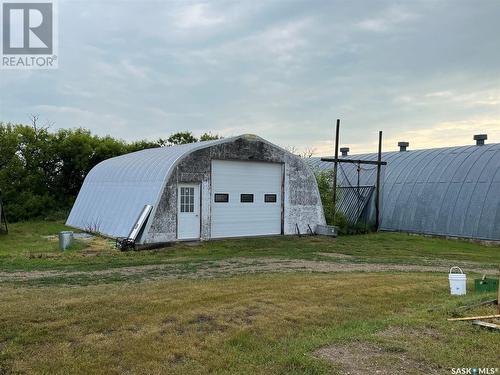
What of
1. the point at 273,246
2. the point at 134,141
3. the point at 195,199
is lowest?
the point at 273,246

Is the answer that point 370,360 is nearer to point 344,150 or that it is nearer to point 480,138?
point 480,138

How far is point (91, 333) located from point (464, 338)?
438 centimetres

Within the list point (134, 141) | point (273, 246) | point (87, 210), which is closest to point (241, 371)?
point (273, 246)

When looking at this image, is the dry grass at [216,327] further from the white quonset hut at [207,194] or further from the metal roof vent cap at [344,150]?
the metal roof vent cap at [344,150]

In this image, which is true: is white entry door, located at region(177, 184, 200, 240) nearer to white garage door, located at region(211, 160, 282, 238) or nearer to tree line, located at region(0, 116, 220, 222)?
white garage door, located at region(211, 160, 282, 238)

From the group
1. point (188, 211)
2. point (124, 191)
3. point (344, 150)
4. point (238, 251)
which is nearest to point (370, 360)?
point (238, 251)

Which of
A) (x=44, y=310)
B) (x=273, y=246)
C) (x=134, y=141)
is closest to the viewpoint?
(x=44, y=310)

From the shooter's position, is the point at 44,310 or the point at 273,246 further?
the point at 273,246

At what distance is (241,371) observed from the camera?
4445mm

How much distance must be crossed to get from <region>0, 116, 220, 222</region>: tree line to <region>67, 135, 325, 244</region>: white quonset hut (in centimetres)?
624

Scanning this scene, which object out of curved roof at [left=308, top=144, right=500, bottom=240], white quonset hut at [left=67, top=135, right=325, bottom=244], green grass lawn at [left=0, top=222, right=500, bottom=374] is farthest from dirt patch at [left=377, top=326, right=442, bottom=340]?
curved roof at [left=308, top=144, right=500, bottom=240]

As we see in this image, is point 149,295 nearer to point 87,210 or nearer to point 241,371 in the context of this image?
point 241,371

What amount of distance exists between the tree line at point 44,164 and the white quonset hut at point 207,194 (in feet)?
20.5

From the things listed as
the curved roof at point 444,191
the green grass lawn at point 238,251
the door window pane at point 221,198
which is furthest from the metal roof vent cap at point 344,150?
the door window pane at point 221,198
